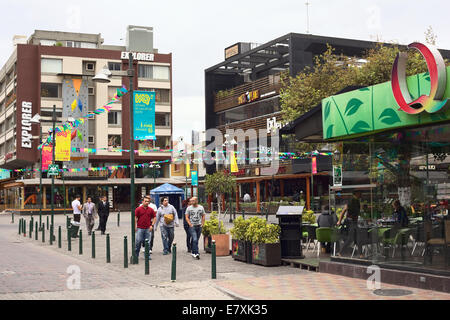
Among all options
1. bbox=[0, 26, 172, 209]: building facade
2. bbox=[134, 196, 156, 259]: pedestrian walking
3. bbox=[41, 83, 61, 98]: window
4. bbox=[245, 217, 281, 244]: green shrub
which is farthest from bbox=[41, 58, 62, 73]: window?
bbox=[245, 217, 281, 244]: green shrub

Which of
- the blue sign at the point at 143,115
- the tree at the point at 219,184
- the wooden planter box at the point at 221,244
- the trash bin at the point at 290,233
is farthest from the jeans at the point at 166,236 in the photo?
the tree at the point at 219,184

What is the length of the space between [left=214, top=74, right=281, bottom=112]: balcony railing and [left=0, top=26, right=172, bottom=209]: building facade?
7683mm

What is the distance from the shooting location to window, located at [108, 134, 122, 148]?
218 ft

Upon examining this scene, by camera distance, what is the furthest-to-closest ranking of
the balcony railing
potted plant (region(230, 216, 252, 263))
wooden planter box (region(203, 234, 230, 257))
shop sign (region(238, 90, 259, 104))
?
shop sign (region(238, 90, 259, 104)), the balcony railing, wooden planter box (region(203, 234, 230, 257)), potted plant (region(230, 216, 252, 263))

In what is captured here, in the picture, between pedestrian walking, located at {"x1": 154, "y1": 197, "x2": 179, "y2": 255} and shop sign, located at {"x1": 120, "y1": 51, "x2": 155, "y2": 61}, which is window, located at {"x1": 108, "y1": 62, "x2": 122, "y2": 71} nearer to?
shop sign, located at {"x1": 120, "y1": 51, "x2": 155, "y2": 61}

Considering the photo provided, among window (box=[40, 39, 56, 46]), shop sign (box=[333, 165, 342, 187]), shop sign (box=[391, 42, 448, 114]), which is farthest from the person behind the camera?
window (box=[40, 39, 56, 46])

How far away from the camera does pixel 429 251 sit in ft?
35.3

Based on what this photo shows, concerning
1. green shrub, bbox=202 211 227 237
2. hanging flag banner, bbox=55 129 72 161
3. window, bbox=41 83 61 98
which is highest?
window, bbox=41 83 61 98

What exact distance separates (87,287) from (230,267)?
4.02m

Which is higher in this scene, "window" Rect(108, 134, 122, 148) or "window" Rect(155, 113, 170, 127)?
"window" Rect(155, 113, 170, 127)

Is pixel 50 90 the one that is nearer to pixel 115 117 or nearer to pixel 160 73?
pixel 115 117

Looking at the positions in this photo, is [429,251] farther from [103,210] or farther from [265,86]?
[265,86]

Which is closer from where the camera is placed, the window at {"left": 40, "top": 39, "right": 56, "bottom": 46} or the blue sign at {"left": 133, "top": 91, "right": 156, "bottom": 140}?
the blue sign at {"left": 133, "top": 91, "right": 156, "bottom": 140}

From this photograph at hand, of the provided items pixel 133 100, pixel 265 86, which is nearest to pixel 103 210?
pixel 133 100
